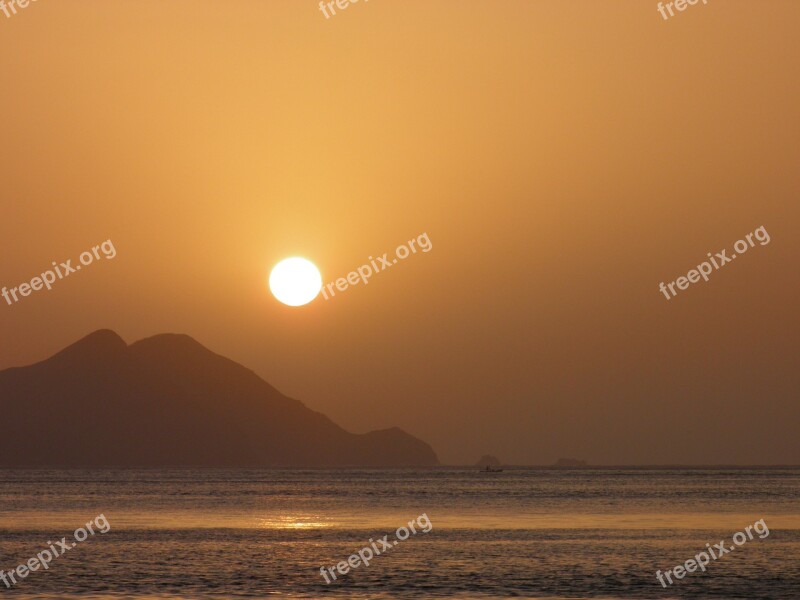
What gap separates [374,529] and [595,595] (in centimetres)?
5455

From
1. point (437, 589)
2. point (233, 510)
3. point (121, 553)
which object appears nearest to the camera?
point (437, 589)

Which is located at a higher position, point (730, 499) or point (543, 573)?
point (543, 573)

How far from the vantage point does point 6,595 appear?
2443 inches

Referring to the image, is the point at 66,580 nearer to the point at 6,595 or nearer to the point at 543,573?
the point at 6,595

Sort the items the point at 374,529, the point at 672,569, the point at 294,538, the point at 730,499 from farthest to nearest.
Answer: the point at 730,499 → the point at 374,529 → the point at 294,538 → the point at 672,569

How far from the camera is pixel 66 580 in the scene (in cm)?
6969

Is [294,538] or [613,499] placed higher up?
[294,538]

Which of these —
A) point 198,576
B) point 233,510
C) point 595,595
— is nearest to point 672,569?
point 595,595

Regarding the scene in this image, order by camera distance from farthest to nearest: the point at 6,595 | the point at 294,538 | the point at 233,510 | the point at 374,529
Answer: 1. the point at 233,510
2. the point at 374,529
3. the point at 294,538
4. the point at 6,595

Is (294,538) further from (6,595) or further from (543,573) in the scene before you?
(6,595)

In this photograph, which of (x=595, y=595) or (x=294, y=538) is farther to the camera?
(x=294, y=538)

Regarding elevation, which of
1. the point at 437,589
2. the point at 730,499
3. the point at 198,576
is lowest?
the point at 730,499

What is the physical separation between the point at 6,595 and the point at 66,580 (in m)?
7.73

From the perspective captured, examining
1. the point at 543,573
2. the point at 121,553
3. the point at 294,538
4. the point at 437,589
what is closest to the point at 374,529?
the point at 294,538
